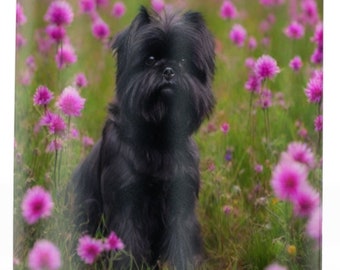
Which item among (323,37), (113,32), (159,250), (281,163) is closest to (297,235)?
(281,163)

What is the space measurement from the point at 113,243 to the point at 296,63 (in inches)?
16.3

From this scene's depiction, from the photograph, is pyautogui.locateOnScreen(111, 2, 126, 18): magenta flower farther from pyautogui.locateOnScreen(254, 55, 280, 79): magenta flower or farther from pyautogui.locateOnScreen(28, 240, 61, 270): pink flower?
pyautogui.locateOnScreen(28, 240, 61, 270): pink flower

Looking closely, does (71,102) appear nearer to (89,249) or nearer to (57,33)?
(57,33)

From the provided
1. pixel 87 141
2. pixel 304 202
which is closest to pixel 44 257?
pixel 87 141

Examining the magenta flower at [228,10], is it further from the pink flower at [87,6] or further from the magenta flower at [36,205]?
the magenta flower at [36,205]

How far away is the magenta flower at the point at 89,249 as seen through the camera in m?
1.16

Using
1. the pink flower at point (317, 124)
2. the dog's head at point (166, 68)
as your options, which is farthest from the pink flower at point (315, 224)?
the dog's head at point (166, 68)

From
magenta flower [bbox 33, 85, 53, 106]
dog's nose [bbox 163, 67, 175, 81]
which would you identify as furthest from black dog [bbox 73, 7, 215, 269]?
magenta flower [bbox 33, 85, 53, 106]

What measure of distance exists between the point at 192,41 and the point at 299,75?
0.22m

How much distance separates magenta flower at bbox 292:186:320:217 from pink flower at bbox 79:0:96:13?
0.43m

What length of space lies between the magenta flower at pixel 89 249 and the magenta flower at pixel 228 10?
1.29 ft

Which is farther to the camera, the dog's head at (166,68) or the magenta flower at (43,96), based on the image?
the magenta flower at (43,96)

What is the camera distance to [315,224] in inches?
48.4

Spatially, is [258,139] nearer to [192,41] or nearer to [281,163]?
[281,163]
